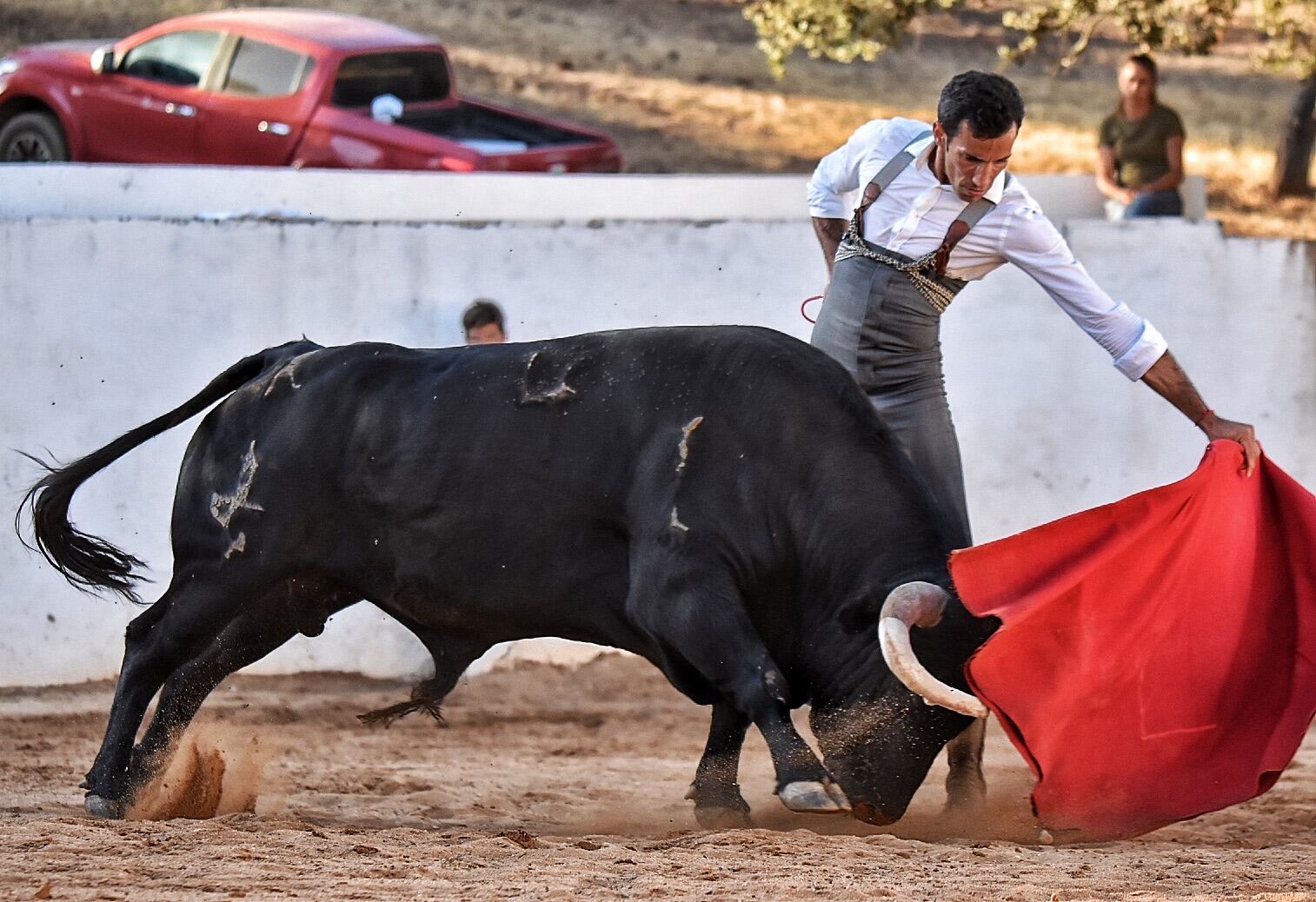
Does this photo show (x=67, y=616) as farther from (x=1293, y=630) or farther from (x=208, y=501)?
(x=1293, y=630)

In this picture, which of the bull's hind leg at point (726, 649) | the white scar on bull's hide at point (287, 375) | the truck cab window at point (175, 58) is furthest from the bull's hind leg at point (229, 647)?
the truck cab window at point (175, 58)

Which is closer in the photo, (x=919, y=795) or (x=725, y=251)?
(x=919, y=795)

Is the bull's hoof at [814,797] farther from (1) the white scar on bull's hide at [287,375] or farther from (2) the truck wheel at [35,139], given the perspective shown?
(2) the truck wheel at [35,139]

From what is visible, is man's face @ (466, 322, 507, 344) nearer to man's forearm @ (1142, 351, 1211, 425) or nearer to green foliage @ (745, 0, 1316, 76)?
man's forearm @ (1142, 351, 1211, 425)

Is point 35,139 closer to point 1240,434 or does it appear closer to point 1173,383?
point 1173,383

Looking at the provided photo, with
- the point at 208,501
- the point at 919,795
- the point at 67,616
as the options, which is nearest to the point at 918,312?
the point at 919,795

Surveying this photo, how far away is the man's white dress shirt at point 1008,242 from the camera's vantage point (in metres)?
4.70

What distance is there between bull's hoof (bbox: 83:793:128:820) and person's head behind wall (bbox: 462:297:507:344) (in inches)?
92.2

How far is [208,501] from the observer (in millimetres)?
Result: 5160

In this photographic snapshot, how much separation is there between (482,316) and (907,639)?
9.88 feet

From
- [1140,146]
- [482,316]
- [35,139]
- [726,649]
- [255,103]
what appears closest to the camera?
[726,649]

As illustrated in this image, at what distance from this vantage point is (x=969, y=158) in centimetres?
452

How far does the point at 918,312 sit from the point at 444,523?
1.43 meters

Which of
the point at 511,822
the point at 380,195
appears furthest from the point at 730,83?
the point at 511,822
